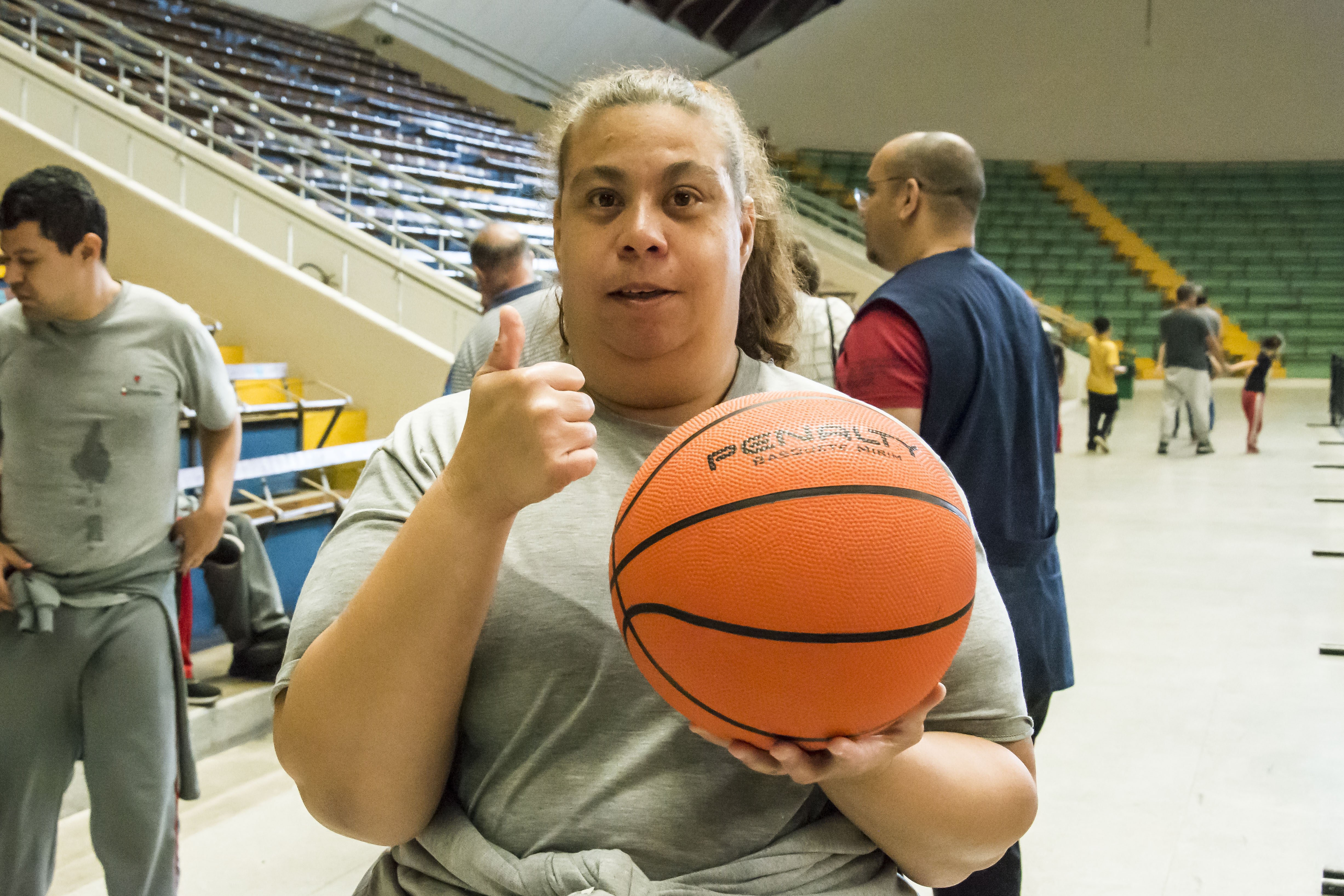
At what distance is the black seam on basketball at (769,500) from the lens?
3.14ft

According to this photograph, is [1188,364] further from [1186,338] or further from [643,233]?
[643,233]

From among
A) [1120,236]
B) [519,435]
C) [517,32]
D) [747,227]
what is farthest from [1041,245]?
[519,435]

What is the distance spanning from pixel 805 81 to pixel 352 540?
2082cm

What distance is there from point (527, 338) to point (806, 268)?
1192mm

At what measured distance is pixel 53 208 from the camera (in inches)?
89.0

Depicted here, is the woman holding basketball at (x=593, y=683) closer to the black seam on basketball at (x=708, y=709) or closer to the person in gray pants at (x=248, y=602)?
the black seam on basketball at (x=708, y=709)

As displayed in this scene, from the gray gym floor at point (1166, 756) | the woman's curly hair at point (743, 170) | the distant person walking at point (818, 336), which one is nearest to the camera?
the woman's curly hair at point (743, 170)

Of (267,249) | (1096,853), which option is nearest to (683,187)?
(1096,853)

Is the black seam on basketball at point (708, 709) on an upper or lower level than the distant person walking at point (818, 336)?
lower

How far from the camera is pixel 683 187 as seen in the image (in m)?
1.11

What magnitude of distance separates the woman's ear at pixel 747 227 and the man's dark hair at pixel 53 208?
166 centimetres

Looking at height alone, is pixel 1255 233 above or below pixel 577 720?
above

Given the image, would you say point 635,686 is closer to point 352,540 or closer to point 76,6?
point 352,540

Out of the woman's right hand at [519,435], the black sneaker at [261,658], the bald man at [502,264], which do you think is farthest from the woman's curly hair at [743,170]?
the black sneaker at [261,658]
